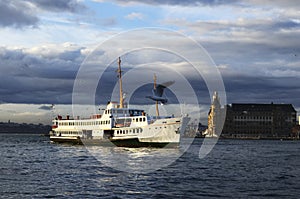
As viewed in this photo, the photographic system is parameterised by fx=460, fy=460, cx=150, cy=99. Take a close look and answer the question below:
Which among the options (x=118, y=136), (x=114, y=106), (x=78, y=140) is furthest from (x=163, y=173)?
(x=78, y=140)

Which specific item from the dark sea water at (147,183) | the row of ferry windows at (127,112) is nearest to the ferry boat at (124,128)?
the row of ferry windows at (127,112)

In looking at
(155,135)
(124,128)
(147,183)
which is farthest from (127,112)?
(147,183)

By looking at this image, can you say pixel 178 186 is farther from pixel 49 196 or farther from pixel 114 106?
pixel 114 106

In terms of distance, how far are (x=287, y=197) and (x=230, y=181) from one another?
907cm

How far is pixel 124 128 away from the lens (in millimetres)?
101750

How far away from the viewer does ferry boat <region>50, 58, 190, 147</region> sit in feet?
306

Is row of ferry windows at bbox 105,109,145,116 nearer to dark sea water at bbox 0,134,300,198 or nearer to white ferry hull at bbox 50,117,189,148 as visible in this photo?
white ferry hull at bbox 50,117,189,148

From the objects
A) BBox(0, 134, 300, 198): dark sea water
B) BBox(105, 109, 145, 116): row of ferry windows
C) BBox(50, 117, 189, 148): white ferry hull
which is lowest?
BBox(0, 134, 300, 198): dark sea water

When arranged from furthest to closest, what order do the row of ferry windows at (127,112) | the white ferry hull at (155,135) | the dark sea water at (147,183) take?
the row of ferry windows at (127,112) → the white ferry hull at (155,135) → the dark sea water at (147,183)

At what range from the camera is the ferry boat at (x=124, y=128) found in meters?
93.2

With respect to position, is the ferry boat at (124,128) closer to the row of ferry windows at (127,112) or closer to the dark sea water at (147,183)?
the row of ferry windows at (127,112)

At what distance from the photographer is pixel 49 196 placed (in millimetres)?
37125

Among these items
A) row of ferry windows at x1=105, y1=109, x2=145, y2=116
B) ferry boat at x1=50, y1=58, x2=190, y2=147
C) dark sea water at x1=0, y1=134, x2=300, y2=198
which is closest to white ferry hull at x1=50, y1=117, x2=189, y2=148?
ferry boat at x1=50, y1=58, x2=190, y2=147

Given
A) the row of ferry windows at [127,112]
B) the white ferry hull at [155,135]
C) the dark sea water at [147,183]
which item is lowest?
the dark sea water at [147,183]
